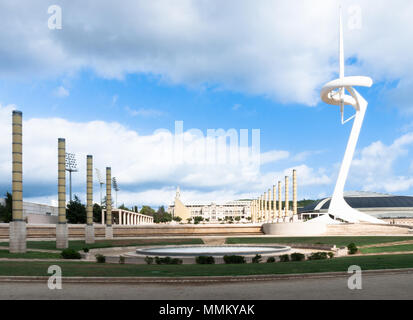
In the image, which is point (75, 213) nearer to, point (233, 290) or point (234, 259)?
point (234, 259)

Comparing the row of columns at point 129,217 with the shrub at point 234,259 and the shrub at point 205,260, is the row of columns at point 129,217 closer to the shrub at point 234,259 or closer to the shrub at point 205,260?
the shrub at point 205,260

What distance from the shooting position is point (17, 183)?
93.1 feet

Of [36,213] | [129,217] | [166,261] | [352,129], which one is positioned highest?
[352,129]

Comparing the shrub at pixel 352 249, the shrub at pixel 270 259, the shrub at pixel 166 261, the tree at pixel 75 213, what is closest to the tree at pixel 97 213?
the tree at pixel 75 213

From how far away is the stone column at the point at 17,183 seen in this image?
2738 centimetres

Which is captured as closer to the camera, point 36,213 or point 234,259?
point 234,259

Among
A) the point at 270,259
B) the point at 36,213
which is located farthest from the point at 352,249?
the point at 36,213

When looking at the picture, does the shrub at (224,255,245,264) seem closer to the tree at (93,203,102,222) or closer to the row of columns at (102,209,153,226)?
the row of columns at (102,209,153,226)

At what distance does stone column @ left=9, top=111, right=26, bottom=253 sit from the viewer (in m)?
27.4

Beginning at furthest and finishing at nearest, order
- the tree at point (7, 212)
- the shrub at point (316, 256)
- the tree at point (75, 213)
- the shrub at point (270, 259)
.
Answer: the tree at point (75, 213), the tree at point (7, 212), the shrub at point (316, 256), the shrub at point (270, 259)

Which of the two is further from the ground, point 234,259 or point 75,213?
point 75,213
